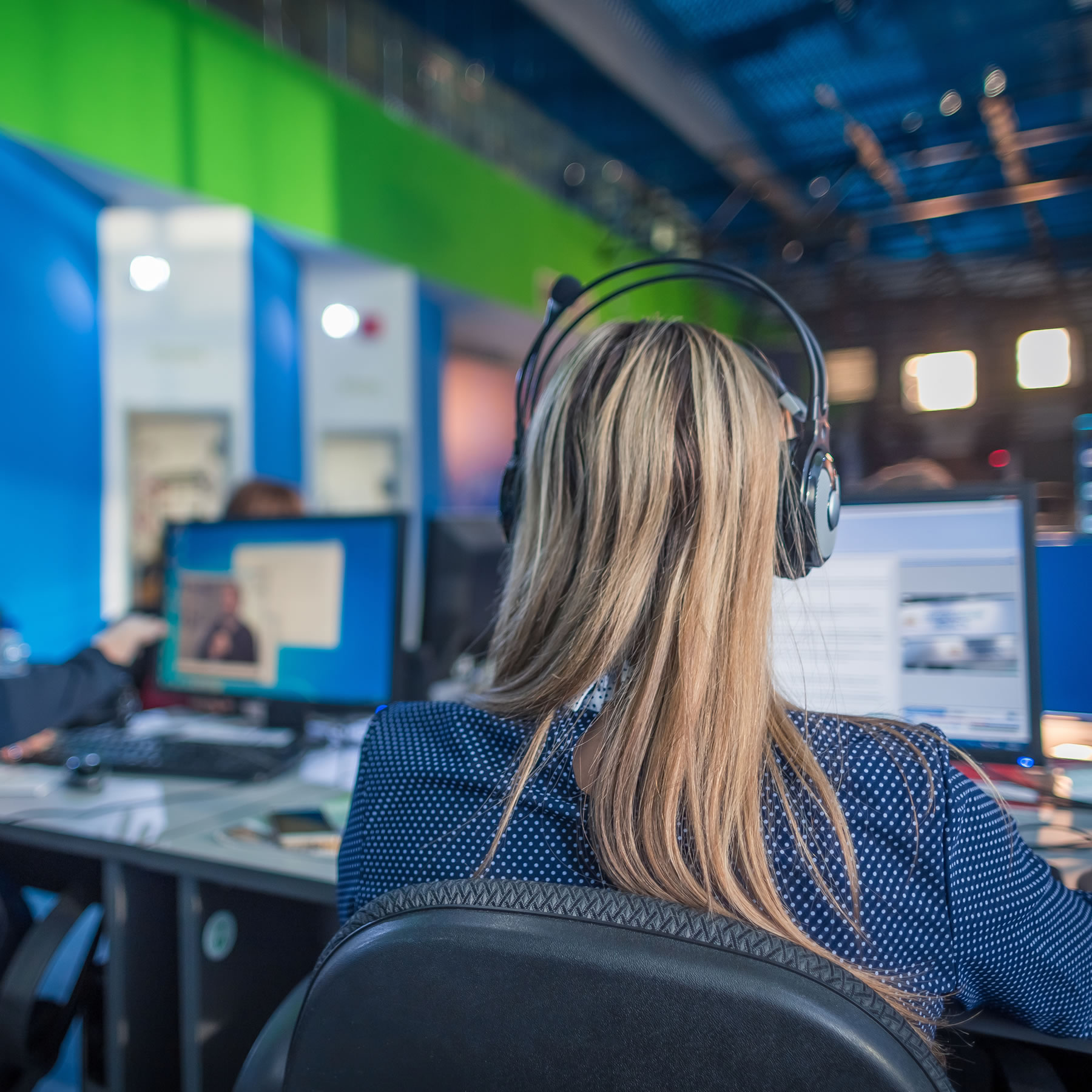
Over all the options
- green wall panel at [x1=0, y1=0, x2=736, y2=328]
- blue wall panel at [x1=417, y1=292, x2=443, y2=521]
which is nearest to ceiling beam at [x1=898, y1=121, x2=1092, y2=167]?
green wall panel at [x1=0, y1=0, x2=736, y2=328]

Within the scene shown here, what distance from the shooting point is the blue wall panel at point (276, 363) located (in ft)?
13.7

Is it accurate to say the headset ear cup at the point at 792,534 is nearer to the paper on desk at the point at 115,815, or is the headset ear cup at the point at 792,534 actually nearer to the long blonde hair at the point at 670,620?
the long blonde hair at the point at 670,620

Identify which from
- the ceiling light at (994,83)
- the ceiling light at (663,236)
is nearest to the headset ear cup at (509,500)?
the ceiling light at (994,83)

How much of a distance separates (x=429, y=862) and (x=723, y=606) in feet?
0.99

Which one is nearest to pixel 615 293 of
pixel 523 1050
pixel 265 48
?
pixel 523 1050

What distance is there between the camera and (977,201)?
6770 millimetres

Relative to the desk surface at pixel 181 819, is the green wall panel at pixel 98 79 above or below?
above

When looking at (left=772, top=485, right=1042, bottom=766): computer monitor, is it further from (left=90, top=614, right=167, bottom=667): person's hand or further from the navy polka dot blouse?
(left=90, top=614, right=167, bottom=667): person's hand

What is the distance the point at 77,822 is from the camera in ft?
4.51

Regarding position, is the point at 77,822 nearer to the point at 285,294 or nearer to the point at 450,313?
the point at 285,294

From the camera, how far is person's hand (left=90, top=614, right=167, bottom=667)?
5.94 feet

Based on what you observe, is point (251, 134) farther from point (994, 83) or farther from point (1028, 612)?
point (994, 83)

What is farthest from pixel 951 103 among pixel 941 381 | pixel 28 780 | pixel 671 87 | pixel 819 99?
pixel 28 780

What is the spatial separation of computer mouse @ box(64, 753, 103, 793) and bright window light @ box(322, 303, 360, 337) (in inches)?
141
